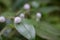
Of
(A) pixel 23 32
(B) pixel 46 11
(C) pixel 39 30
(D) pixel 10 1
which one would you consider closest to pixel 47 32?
(C) pixel 39 30

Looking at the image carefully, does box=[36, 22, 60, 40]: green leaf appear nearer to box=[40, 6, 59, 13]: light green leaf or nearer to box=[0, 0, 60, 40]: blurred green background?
box=[0, 0, 60, 40]: blurred green background

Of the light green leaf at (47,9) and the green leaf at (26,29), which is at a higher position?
the light green leaf at (47,9)

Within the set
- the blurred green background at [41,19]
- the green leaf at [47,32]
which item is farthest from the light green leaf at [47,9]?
the green leaf at [47,32]

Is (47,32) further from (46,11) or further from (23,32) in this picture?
(46,11)

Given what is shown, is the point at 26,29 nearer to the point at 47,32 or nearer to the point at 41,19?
the point at 47,32

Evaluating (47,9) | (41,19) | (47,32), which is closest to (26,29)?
(47,32)

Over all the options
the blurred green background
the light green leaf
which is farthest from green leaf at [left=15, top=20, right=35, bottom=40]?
the light green leaf

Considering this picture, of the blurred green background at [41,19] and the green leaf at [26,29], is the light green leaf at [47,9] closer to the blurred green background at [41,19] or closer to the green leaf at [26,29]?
the blurred green background at [41,19]

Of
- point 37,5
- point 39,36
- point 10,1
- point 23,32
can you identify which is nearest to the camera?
point 23,32
